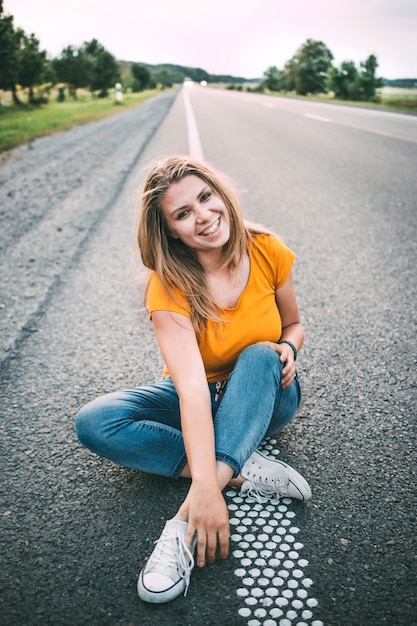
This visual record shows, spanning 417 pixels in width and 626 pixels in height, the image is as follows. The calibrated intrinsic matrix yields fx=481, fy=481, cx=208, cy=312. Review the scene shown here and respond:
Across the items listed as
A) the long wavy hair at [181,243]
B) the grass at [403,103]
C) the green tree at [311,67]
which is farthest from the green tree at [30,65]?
the green tree at [311,67]

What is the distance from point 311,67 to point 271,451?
2909 inches

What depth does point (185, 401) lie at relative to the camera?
182cm

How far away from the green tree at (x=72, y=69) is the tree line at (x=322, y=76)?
86.5 ft

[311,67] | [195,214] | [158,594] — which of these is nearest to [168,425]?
[158,594]

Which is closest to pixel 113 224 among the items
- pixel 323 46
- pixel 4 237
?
pixel 4 237

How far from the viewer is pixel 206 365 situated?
2.15m

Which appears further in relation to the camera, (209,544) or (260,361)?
(260,361)

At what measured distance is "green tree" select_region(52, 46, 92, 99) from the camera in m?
49.1

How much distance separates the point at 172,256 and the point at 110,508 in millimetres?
1073

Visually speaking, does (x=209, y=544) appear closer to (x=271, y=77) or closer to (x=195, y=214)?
(x=195, y=214)

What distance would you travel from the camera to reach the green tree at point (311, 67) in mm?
65875

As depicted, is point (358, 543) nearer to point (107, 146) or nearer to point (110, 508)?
point (110, 508)

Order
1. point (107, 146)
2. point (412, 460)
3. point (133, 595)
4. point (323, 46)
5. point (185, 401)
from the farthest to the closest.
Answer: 1. point (323, 46)
2. point (107, 146)
3. point (412, 460)
4. point (185, 401)
5. point (133, 595)

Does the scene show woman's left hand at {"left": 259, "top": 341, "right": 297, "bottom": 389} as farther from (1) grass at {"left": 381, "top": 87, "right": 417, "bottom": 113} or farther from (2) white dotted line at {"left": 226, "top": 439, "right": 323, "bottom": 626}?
(1) grass at {"left": 381, "top": 87, "right": 417, "bottom": 113}
